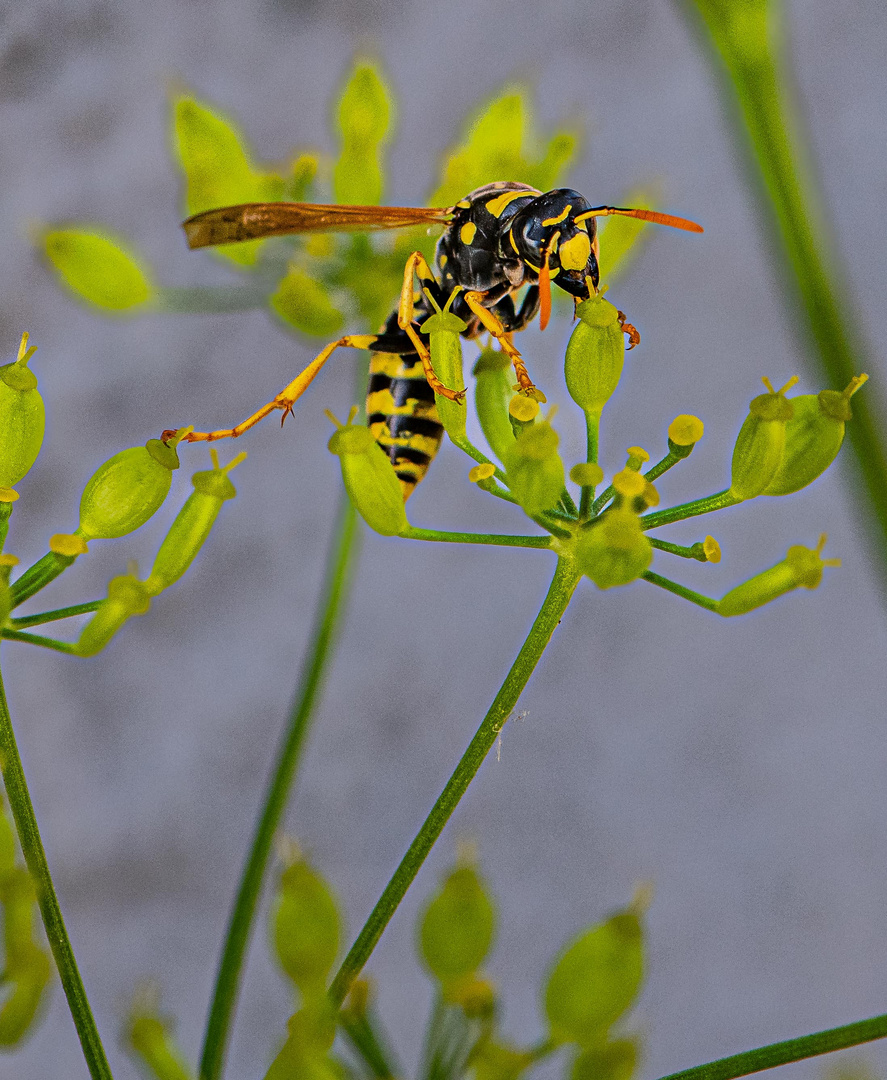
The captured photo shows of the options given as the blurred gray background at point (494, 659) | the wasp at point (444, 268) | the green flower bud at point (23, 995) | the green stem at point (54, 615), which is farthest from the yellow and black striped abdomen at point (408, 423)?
the blurred gray background at point (494, 659)

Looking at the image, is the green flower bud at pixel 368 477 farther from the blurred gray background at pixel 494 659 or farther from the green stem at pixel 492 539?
the blurred gray background at pixel 494 659

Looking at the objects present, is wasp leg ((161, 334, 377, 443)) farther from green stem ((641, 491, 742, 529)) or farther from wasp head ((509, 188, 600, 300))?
green stem ((641, 491, 742, 529))

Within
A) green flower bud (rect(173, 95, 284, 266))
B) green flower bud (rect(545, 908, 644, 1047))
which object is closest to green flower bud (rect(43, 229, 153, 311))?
green flower bud (rect(173, 95, 284, 266))

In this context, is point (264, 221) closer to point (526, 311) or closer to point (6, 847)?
point (526, 311)

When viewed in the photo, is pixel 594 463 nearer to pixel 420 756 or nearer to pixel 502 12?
pixel 420 756

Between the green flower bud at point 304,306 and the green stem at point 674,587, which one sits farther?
the green flower bud at point 304,306

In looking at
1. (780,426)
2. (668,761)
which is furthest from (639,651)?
(780,426)

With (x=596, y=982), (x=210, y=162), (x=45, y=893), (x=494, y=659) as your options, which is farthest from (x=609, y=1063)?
(x=494, y=659)
